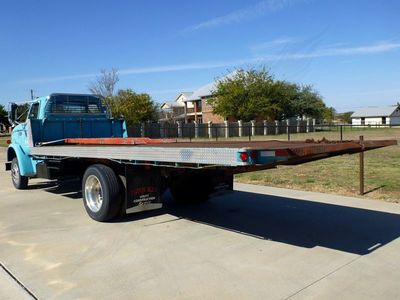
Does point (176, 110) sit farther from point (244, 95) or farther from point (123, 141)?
point (123, 141)

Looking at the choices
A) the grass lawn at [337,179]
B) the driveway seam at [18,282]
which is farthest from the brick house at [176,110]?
the driveway seam at [18,282]

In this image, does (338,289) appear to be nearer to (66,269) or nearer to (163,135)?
(66,269)

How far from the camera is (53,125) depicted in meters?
10.6

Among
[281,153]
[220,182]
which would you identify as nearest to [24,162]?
[220,182]

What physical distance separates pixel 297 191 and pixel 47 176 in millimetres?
5524

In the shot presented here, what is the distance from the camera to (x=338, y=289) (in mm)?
4387

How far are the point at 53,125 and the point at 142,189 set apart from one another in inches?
182

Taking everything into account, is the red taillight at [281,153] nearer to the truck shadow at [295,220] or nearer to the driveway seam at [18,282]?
the truck shadow at [295,220]

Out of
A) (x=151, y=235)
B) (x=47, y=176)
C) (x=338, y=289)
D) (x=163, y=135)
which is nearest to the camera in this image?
(x=338, y=289)

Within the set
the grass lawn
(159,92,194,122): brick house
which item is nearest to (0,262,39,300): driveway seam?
the grass lawn

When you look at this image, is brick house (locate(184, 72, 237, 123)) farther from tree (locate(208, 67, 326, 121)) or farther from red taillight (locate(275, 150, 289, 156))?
red taillight (locate(275, 150, 289, 156))

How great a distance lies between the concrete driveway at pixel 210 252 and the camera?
4.48 meters

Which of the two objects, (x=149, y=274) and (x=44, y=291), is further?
(x=149, y=274)

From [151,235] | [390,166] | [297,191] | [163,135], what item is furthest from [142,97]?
[151,235]
